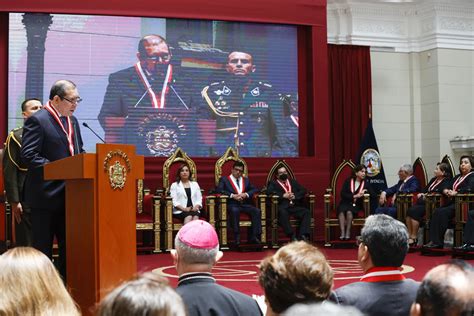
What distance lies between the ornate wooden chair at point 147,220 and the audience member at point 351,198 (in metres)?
2.46

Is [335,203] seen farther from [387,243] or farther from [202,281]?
[202,281]

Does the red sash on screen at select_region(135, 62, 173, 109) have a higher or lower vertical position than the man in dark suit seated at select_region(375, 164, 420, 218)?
higher

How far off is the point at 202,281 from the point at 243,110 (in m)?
8.27

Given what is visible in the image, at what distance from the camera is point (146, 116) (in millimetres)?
10148

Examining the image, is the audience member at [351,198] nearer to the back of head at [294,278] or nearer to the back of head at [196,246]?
the back of head at [196,246]

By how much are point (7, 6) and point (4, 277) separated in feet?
27.6

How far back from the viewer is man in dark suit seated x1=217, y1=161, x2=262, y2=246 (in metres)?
9.50

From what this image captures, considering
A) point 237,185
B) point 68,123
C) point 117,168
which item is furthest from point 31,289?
point 237,185

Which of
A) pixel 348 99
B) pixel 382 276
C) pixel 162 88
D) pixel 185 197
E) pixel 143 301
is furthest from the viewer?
pixel 348 99

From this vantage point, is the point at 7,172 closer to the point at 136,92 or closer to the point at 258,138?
the point at 136,92

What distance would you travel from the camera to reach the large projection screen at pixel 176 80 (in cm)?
987

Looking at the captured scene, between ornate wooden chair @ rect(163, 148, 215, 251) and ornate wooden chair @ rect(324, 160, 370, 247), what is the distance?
5.22ft

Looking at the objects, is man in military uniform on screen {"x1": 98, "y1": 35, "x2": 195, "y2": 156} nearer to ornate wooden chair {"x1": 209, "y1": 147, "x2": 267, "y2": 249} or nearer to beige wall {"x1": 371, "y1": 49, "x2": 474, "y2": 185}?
ornate wooden chair {"x1": 209, "y1": 147, "x2": 267, "y2": 249}

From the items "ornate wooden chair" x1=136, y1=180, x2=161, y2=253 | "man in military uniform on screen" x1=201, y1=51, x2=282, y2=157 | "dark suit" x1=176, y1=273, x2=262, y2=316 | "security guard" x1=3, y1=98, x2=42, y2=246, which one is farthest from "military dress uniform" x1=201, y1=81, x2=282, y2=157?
"dark suit" x1=176, y1=273, x2=262, y2=316
